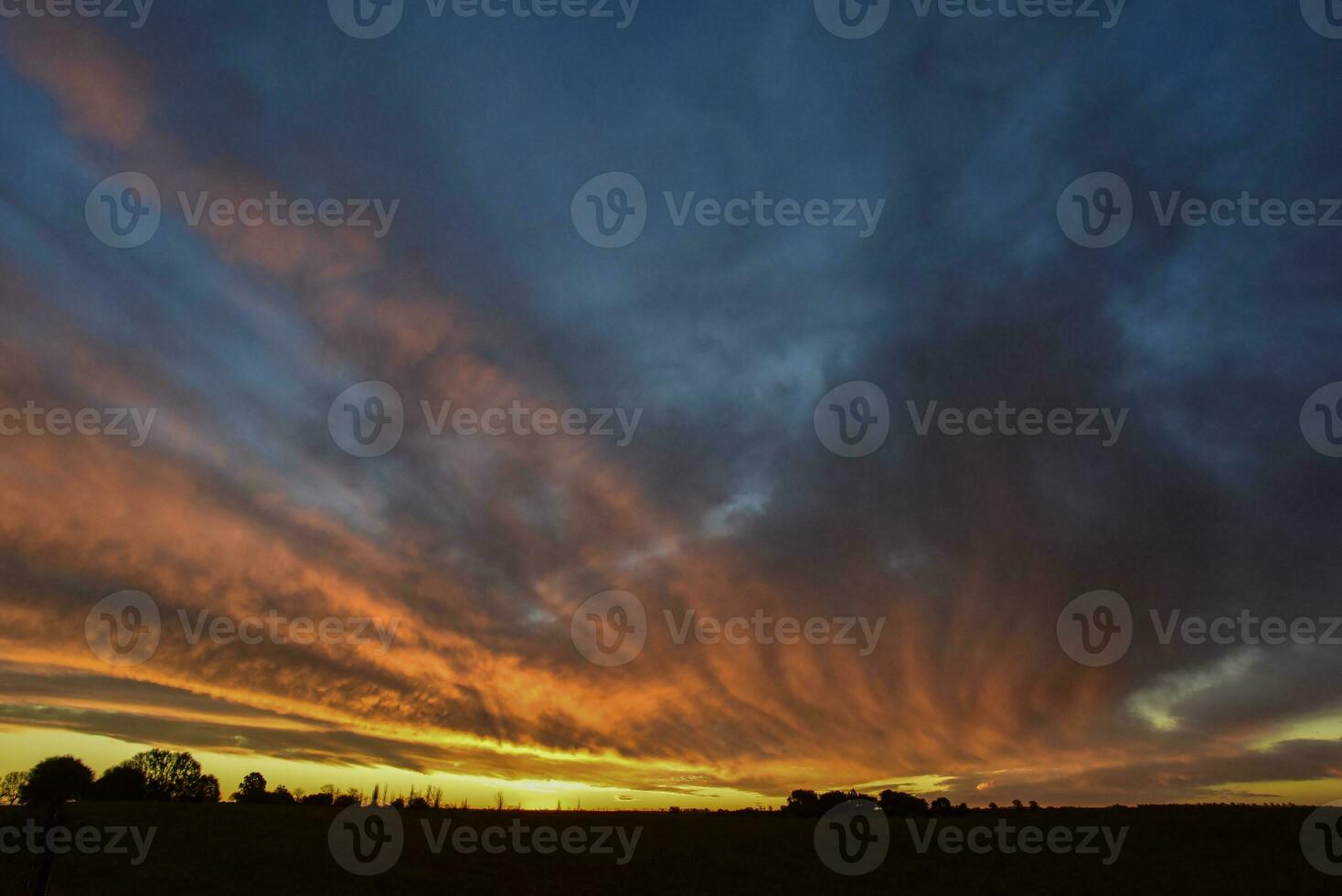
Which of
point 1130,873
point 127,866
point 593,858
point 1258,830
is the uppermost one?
point 1258,830

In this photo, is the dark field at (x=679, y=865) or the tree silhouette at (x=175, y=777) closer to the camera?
the dark field at (x=679, y=865)

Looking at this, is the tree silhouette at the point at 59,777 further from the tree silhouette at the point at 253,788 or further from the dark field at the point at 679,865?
the tree silhouette at the point at 253,788

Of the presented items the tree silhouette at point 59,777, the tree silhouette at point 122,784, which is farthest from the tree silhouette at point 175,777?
the tree silhouette at point 59,777

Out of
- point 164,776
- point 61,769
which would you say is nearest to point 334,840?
point 61,769

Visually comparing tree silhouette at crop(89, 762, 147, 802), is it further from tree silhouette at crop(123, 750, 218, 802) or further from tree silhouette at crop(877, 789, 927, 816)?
tree silhouette at crop(877, 789, 927, 816)

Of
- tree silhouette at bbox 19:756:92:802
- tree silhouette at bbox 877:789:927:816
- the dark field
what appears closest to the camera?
the dark field

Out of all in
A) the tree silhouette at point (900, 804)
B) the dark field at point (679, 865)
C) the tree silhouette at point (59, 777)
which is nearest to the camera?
the dark field at point (679, 865)

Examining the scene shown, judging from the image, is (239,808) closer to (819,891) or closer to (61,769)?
(61,769)

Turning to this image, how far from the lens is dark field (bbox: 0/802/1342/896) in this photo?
51.0 m

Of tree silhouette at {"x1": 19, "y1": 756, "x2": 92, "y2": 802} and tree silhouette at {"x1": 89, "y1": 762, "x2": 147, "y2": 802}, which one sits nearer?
tree silhouette at {"x1": 19, "y1": 756, "x2": 92, "y2": 802}

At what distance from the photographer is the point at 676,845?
6706 centimetres

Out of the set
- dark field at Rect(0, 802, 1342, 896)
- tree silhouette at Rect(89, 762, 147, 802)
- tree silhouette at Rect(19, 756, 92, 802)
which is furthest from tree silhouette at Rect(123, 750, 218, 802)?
tree silhouette at Rect(19, 756, 92, 802)

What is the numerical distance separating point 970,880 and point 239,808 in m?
70.7

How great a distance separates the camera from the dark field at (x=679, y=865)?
51.0m
